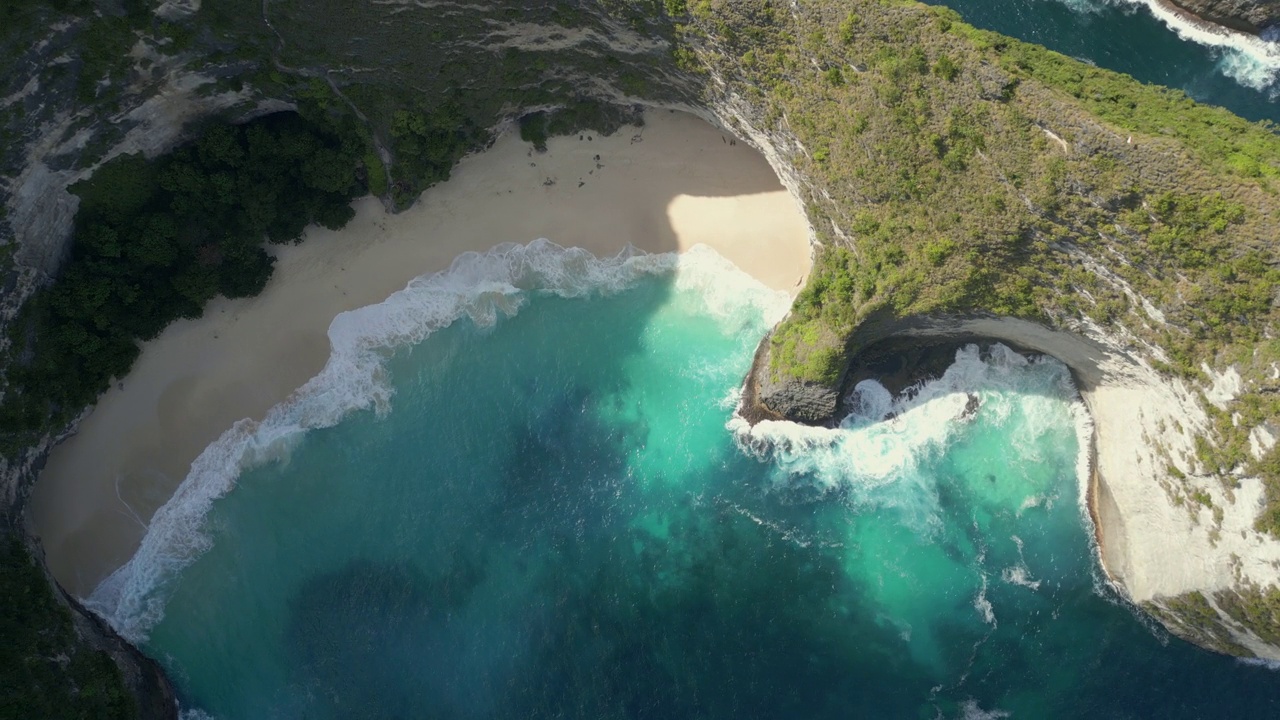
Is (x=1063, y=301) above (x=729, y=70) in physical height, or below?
below

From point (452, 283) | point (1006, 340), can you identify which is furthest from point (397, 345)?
point (1006, 340)

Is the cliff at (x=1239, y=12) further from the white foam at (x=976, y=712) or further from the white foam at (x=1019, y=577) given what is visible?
the white foam at (x=976, y=712)

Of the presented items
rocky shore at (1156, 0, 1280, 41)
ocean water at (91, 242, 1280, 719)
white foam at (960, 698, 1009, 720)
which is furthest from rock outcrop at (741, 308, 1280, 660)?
rocky shore at (1156, 0, 1280, 41)

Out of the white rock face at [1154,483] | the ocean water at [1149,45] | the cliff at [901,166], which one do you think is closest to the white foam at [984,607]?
the white rock face at [1154,483]

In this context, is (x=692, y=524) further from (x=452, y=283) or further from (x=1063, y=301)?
(x=1063, y=301)

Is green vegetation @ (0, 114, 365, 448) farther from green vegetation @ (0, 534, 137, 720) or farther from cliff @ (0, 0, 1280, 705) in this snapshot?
green vegetation @ (0, 534, 137, 720)

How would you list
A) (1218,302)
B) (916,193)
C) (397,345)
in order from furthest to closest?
(397,345)
(916,193)
(1218,302)

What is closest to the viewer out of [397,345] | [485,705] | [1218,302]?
[1218,302]
